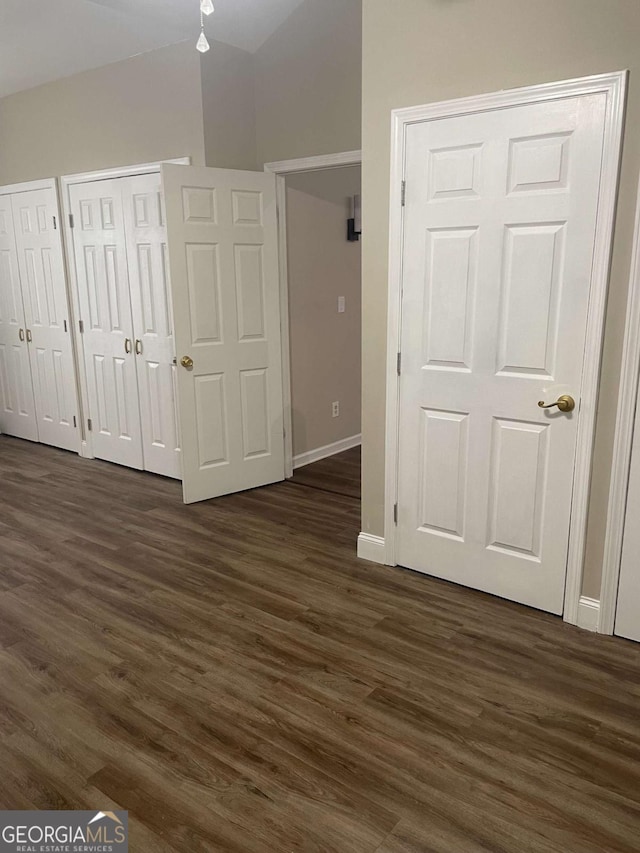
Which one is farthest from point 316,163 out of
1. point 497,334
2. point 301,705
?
point 301,705

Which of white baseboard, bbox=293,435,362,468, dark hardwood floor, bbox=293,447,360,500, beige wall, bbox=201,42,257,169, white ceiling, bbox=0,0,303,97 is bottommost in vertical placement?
dark hardwood floor, bbox=293,447,360,500

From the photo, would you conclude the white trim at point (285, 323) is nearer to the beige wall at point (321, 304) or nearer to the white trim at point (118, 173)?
the beige wall at point (321, 304)

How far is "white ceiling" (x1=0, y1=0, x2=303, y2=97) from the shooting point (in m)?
3.60

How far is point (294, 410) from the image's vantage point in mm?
4695

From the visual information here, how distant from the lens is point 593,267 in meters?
2.43

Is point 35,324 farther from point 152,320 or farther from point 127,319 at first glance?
point 152,320

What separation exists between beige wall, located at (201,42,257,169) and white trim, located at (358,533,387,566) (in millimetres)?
2403

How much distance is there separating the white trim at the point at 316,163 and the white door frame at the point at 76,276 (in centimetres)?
76

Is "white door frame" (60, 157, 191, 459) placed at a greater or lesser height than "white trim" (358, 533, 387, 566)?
greater

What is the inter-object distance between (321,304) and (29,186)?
2.42 m

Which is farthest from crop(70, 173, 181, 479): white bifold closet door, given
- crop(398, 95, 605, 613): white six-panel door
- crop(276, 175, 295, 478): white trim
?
crop(398, 95, 605, 613): white six-panel door

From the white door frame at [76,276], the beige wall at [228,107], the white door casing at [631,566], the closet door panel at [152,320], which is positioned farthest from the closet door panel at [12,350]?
the white door casing at [631,566]

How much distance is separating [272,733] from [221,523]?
180 cm

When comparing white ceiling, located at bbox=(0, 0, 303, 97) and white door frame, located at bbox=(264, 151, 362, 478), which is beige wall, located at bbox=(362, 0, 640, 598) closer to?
white door frame, located at bbox=(264, 151, 362, 478)
